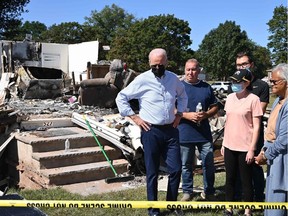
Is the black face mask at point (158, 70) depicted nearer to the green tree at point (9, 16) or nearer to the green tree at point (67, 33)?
the green tree at point (9, 16)

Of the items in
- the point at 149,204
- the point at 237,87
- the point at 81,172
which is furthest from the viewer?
the point at 81,172

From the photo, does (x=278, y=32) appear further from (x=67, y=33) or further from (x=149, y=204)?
(x=149, y=204)

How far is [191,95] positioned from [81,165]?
2709 mm

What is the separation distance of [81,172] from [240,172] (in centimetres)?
313

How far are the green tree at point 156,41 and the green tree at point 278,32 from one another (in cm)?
1273

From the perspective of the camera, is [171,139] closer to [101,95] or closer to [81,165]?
[81,165]

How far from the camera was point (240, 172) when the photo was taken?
13.1 feet

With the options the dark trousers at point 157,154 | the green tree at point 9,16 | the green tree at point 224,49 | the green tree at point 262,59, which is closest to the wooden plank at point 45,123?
the dark trousers at point 157,154

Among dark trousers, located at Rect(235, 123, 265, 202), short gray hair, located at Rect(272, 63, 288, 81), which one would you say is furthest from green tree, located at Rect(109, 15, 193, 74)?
short gray hair, located at Rect(272, 63, 288, 81)

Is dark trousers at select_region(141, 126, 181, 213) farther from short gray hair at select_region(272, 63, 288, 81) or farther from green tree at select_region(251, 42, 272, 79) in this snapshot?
green tree at select_region(251, 42, 272, 79)

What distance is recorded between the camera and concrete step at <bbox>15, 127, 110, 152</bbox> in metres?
6.55

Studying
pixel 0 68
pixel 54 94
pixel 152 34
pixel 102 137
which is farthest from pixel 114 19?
pixel 102 137

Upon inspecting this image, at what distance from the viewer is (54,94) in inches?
507

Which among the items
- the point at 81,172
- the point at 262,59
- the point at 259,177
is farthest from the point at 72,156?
the point at 262,59
